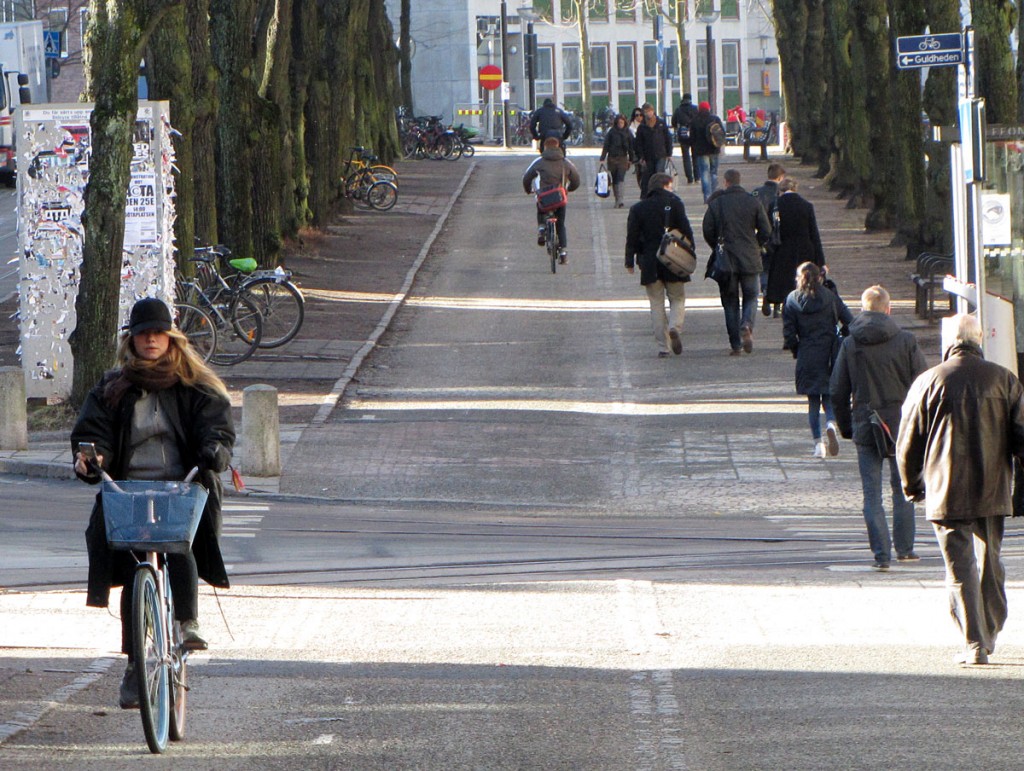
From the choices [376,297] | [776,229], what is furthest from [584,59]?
[776,229]

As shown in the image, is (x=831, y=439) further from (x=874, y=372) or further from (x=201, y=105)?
(x=201, y=105)

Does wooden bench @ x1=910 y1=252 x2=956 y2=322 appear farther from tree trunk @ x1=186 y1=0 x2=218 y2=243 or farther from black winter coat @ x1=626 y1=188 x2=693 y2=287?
tree trunk @ x1=186 y1=0 x2=218 y2=243

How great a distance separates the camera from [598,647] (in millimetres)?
8438

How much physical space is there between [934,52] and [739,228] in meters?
4.14

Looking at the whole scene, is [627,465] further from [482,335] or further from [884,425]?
[482,335]

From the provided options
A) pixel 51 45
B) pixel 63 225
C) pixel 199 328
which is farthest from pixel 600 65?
pixel 63 225

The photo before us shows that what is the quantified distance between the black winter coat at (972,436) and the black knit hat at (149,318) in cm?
344

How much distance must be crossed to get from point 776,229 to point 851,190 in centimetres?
1977

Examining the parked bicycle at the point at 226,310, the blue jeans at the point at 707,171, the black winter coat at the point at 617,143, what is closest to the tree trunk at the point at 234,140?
the parked bicycle at the point at 226,310

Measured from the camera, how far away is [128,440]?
6.65 metres

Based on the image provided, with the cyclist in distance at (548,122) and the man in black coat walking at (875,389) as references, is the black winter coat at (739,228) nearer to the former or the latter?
the man in black coat walking at (875,389)

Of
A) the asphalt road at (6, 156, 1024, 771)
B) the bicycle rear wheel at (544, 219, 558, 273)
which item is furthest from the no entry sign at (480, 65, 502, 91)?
the asphalt road at (6, 156, 1024, 771)

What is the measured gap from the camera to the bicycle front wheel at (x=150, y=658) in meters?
6.19

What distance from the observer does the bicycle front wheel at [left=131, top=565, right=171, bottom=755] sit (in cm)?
619
